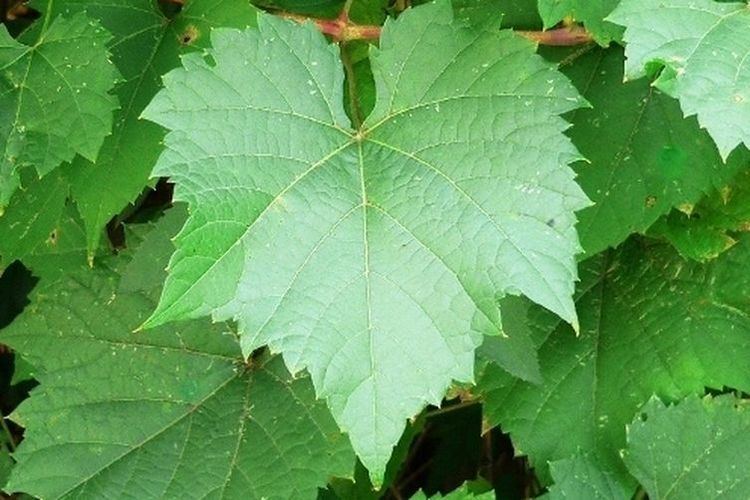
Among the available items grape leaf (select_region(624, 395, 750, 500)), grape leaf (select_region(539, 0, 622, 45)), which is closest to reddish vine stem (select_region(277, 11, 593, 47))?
grape leaf (select_region(539, 0, 622, 45))

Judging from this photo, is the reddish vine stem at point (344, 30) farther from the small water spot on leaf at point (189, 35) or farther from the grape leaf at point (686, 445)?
the grape leaf at point (686, 445)

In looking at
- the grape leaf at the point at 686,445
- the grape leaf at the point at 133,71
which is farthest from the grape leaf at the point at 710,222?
the grape leaf at the point at 133,71

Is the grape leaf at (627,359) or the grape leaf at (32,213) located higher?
the grape leaf at (32,213)

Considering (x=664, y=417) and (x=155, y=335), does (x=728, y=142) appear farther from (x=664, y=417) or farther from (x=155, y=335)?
(x=155, y=335)

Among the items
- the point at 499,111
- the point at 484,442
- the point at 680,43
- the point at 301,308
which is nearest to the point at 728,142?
the point at 680,43

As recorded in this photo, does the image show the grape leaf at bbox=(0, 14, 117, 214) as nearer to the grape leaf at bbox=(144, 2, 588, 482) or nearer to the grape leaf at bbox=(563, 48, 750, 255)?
the grape leaf at bbox=(144, 2, 588, 482)

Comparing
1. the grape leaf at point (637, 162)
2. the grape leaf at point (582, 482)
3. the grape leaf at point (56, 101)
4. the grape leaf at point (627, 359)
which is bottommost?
the grape leaf at point (582, 482)

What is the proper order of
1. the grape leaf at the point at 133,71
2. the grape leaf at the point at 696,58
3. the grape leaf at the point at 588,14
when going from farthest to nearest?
the grape leaf at the point at 133,71 < the grape leaf at the point at 588,14 < the grape leaf at the point at 696,58
